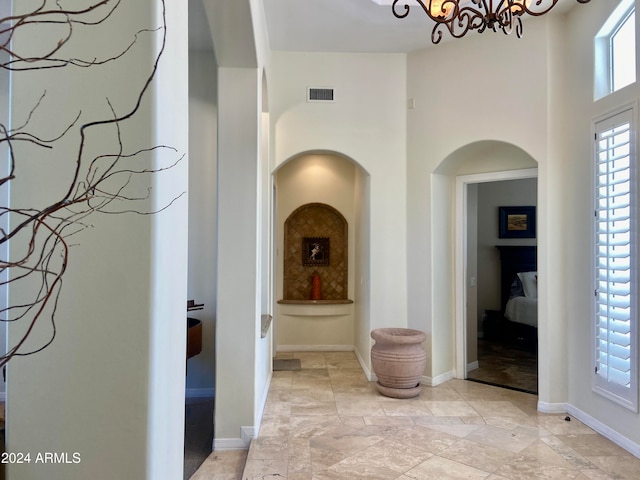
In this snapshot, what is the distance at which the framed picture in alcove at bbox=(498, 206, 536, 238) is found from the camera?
7.24 m

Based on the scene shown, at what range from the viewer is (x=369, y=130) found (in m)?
4.92

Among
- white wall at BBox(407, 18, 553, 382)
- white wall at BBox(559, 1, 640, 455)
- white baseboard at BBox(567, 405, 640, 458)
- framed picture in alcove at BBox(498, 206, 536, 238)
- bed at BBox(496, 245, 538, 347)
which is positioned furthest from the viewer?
framed picture in alcove at BBox(498, 206, 536, 238)

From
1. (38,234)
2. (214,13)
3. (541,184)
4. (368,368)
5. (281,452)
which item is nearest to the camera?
(38,234)

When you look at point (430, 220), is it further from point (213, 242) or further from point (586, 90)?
point (213, 242)

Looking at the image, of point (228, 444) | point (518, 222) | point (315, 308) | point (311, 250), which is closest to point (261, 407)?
point (228, 444)

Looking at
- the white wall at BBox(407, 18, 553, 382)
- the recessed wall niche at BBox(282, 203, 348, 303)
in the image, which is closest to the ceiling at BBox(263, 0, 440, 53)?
the white wall at BBox(407, 18, 553, 382)

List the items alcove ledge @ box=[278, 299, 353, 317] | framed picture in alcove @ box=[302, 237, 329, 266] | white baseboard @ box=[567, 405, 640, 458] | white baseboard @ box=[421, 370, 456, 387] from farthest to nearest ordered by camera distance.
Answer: framed picture in alcove @ box=[302, 237, 329, 266]
alcove ledge @ box=[278, 299, 353, 317]
white baseboard @ box=[421, 370, 456, 387]
white baseboard @ box=[567, 405, 640, 458]

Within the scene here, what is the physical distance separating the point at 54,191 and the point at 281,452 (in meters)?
2.71

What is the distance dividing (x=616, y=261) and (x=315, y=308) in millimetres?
3890

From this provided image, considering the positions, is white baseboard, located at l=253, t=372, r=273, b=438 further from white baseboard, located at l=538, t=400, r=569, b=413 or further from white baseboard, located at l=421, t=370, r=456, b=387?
white baseboard, located at l=538, t=400, r=569, b=413

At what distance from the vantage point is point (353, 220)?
644cm

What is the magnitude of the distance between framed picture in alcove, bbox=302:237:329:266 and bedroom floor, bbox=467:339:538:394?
8.78 feet

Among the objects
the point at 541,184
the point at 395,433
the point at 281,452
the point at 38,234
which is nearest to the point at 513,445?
the point at 395,433

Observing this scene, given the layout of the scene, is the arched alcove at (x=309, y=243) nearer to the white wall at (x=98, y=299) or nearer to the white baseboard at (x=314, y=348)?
the white baseboard at (x=314, y=348)
